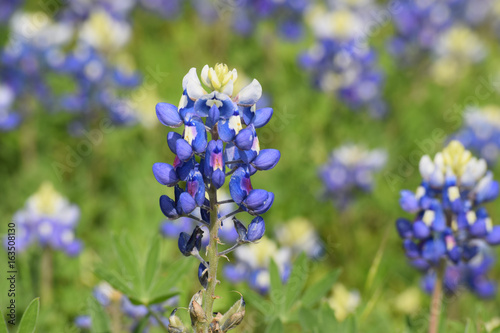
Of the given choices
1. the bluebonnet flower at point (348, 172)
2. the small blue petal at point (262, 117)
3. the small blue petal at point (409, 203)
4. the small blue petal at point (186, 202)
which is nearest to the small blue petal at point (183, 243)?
the small blue petal at point (186, 202)

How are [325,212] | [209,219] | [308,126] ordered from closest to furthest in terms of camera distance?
[209,219], [325,212], [308,126]

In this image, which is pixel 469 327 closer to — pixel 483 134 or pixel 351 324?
pixel 351 324

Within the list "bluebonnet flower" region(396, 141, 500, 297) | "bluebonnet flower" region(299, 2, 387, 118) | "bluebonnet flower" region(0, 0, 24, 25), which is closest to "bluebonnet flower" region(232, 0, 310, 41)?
"bluebonnet flower" region(299, 2, 387, 118)

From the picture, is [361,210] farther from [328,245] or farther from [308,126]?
[308,126]

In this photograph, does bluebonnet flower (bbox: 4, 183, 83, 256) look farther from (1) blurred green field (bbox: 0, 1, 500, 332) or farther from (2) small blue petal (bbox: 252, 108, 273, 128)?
(2) small blue petal (bbox: 252, 108, 273, 128)

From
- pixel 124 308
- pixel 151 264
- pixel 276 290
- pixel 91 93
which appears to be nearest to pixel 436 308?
pixel 276 290

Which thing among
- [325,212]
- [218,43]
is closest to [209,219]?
[325,212]

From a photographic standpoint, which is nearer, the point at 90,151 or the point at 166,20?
the point at 90,151

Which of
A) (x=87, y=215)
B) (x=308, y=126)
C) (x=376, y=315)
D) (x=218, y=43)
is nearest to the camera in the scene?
(x=376, y=315)
